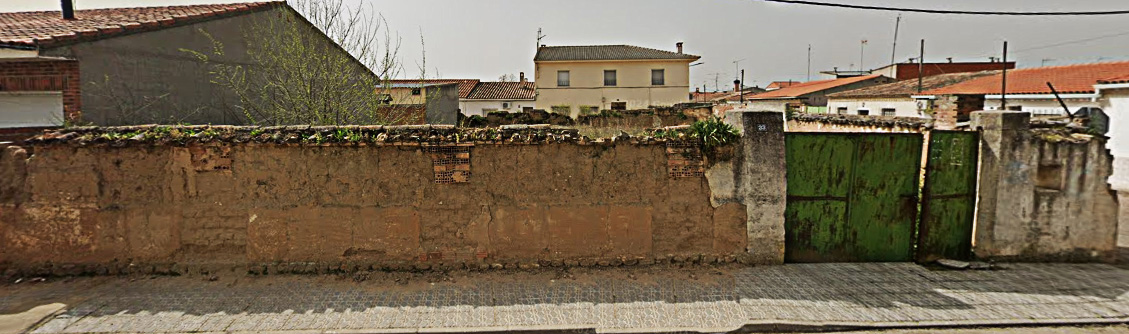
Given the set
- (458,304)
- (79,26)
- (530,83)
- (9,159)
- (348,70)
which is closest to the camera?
(458,304)

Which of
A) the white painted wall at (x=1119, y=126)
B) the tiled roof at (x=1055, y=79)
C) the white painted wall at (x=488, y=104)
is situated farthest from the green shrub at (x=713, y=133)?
the white painted wall at (x=488, y=104)

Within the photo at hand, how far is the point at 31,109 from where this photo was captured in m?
8.45

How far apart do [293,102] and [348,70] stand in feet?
4.15

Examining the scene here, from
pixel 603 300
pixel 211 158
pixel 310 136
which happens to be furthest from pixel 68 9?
pixel 603 300

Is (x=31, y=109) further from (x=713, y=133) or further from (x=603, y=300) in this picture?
(x=713, y=133)

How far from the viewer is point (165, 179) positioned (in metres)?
5.94

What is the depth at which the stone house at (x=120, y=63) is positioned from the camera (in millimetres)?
8273

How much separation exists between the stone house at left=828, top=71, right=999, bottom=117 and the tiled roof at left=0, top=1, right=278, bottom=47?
75.7 feet

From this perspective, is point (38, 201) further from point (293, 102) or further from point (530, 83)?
point (530, 83)

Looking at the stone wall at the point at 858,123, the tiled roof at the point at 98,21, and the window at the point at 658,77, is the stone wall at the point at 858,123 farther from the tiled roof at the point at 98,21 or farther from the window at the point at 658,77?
the window at the point at 658,77

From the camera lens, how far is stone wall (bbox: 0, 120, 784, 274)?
5.89m

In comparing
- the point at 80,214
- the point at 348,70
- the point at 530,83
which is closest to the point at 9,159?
the point at 80,214

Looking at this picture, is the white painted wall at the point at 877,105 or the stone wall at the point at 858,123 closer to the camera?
the stone wall at the point at 858,123

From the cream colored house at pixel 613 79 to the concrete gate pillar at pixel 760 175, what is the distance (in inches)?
1187
